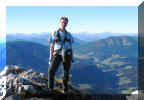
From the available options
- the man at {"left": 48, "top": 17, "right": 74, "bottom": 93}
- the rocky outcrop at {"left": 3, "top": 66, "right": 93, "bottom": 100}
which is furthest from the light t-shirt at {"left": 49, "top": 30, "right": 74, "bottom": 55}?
the rocky outcrop at {"left": 3, "top": 66, "right": 93, "bottom": 100}

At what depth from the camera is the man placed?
309 inches

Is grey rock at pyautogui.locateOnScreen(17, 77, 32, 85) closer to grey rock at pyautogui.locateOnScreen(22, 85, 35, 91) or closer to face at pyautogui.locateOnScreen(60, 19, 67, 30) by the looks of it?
grey rock at pyautogui.locateOnScreen(22, 85, 35, 91)

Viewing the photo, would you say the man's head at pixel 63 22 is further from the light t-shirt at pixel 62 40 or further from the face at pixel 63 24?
the light t-shirt at pixel 62 40

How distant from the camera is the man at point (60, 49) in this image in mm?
7840

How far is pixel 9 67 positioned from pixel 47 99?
9.33ft

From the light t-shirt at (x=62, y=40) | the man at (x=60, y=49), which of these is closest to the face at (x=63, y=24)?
the man at (x=60, y=49)

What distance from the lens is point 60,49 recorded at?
7875mm

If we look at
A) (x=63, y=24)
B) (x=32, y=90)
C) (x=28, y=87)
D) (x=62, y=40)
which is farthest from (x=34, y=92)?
(x=63, y=24)

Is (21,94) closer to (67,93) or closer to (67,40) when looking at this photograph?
(67,93)

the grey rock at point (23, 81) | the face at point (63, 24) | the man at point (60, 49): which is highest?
the face at point (63, 24)

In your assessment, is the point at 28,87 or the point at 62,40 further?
the point at 28,87

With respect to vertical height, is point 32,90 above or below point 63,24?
below

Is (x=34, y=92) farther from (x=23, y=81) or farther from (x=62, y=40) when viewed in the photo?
(x=62, y=40)

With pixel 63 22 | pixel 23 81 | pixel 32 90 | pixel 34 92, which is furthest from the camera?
pixel 23 81
